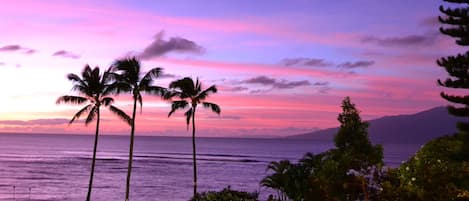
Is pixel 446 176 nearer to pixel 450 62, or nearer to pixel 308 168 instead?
pixel 450 62

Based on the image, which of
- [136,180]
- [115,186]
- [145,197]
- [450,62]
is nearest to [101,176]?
[136,180]

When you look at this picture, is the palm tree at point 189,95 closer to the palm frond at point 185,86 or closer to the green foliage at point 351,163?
the palm frond at point 185,86

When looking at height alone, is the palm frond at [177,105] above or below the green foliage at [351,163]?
above

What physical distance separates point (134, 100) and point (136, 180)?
2323 inches

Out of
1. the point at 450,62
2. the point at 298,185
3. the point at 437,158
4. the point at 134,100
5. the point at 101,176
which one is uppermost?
the point at 450,62

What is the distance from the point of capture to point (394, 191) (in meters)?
23.9

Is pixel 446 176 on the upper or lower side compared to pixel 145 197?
upper

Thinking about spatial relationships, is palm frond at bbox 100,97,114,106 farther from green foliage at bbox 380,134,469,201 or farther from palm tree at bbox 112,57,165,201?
green foliage at bbox 380,134,469,201

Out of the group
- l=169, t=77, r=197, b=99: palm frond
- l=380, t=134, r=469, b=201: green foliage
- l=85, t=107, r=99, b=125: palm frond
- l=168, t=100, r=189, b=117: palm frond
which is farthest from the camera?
l=169, t=77, r=197, b=99: palm frond

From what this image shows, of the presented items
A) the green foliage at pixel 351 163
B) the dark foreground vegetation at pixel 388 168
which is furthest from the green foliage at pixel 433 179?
the green foliage at pixel 351 163

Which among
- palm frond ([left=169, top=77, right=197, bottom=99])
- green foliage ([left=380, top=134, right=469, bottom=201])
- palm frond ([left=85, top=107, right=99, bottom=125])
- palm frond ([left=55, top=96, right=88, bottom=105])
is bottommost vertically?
green foliage ([left=380, top=134, right=469, bottom=201])

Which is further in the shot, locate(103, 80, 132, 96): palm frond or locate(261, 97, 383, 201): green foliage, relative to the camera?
locate(103, 80, 132, 96): palm frond

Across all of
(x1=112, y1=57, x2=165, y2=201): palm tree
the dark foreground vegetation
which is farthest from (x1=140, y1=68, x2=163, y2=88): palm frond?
the dark foreground vegetation

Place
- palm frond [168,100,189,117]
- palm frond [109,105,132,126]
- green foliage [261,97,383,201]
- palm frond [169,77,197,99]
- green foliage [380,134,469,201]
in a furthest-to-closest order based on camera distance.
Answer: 1. palm frond [169,77,197,99]
2. palm frond [168,100,189,117]
3. palm frond [109,105,132,126]
4. green foliage [261,97,383,201]
5. green foliage [380,134,469,201]
